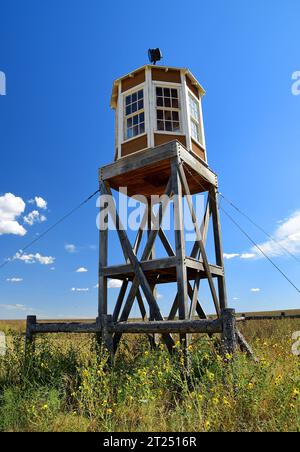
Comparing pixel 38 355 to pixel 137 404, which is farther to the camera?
pixel 38 355

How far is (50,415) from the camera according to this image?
14.6 feet

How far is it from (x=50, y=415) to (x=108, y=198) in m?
6.26

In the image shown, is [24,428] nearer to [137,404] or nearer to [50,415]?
[50,415]

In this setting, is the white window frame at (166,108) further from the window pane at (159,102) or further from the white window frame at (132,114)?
the white window frame at (132,114)

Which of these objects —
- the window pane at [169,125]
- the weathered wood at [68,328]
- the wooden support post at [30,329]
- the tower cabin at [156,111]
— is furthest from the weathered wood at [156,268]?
the window pane at [169,125]

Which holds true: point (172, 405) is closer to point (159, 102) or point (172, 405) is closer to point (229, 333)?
point (229, 333)

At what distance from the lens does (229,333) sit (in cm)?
532

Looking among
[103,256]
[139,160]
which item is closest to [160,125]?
[139,160]

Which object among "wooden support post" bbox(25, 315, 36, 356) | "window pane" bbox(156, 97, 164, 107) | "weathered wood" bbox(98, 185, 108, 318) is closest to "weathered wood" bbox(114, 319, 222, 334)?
"weathered wood" bbox(98, 185, 108, 318)

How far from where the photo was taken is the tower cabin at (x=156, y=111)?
9531 mm

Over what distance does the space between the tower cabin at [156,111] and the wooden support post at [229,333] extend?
209 inches

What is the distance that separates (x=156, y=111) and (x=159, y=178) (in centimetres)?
188
